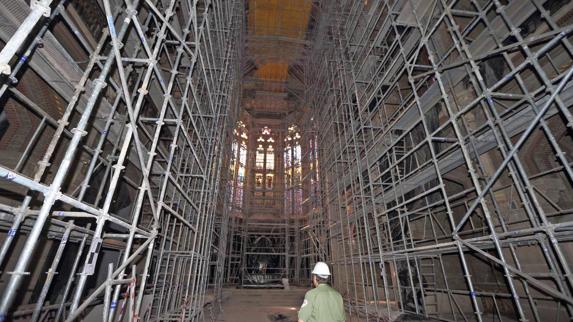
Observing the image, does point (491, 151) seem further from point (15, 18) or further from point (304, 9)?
point (304, 9)

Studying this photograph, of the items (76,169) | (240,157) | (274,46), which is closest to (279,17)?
(274,46)

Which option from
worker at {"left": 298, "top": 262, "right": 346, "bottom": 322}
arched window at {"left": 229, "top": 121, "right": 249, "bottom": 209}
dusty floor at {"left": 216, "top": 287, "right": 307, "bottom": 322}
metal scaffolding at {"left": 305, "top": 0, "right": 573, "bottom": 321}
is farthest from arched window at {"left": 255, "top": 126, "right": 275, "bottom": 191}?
worker at {"left": 298, "top": 262, "right": 346, "bottom": 322}

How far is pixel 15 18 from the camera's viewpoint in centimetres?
294

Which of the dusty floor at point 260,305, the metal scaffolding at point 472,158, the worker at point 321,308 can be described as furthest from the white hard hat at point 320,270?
the dusty floor at point 260,305

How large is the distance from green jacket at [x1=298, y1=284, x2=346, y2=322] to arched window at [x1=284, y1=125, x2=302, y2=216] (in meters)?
14.3

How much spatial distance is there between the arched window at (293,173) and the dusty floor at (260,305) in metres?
5.84

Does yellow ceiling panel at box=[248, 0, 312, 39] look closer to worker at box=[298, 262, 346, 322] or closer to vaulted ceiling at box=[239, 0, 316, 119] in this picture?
vaulted ceiling at box=[239, 0, 316, 119]

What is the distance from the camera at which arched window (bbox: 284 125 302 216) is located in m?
18.8

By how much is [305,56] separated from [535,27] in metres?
12.4

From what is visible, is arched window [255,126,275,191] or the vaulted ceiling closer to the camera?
the vaulted ceiling

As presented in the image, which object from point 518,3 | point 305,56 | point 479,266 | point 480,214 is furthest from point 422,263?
point 305,56

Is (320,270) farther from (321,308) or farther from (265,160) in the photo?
(265,160)

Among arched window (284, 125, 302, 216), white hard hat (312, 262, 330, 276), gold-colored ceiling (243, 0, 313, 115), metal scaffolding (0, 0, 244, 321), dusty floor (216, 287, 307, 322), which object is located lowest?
dusty floor (216, 287, 307, 322)

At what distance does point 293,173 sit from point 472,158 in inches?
567
